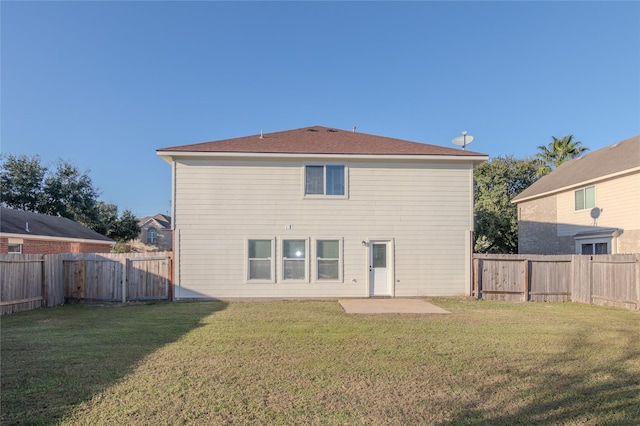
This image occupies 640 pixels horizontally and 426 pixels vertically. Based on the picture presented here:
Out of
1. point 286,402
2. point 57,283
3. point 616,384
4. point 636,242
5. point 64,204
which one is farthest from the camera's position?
point 64,204

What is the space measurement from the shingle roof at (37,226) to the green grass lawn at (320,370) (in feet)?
39.7

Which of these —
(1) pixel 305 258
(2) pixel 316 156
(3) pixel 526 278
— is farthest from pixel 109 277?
(3) pixel 526 278

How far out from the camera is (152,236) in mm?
43656

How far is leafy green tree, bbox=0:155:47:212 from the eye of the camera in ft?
100

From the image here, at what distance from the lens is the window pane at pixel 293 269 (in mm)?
12914

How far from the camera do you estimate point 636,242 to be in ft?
50.2

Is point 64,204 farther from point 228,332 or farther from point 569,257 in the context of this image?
point 569,257

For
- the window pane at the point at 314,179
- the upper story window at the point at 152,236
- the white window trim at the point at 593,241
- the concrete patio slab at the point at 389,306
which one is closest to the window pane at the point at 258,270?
the concrete patio slab at the point at 389,306

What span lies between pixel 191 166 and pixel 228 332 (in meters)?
6.82

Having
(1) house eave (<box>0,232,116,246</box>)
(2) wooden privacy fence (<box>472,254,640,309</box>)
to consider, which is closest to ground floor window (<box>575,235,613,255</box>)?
(2) wooden privacy fence (<box>472,254,640,309</box>)

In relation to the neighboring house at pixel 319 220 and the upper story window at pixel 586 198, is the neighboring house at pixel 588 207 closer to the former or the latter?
the upper story window at pixel 586 198

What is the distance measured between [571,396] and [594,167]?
17.7 m

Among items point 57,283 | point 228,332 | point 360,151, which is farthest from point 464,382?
point 57,283

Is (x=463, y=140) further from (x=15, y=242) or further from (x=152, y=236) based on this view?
(x=152, y=236)
